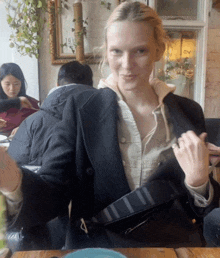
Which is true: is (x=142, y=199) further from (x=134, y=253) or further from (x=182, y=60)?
(x=182, y=60)

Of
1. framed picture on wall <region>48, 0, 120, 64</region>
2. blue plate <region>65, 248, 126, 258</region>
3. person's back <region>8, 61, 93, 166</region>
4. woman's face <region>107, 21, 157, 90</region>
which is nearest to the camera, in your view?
blue plate <region>65, 248, 126, 258</region>

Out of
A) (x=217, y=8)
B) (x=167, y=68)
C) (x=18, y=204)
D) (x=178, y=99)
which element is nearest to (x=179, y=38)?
(x=167, y=68)

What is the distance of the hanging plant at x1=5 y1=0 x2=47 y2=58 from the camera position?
47 centimetres

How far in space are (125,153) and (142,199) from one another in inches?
2.7

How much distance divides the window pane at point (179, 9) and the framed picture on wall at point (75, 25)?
411 millimetres

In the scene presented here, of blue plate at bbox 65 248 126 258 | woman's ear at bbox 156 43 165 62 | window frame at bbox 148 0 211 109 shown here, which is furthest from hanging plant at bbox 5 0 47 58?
window frame at bbox 148 0 211 109

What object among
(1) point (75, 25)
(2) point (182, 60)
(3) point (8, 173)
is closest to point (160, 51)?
(3) point (8, 173)

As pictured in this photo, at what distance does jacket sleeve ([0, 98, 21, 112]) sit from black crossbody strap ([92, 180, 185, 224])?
22 centimetres

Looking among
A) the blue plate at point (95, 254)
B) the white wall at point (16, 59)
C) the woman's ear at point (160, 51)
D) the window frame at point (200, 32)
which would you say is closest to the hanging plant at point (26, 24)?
the white wall at point (16, 59)

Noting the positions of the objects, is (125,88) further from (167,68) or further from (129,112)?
(167,68)

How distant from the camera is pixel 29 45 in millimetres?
540

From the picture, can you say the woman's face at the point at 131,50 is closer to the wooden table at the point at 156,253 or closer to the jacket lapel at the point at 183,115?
the jacket lapel at the point at 183,115

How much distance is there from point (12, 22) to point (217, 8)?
1.28m

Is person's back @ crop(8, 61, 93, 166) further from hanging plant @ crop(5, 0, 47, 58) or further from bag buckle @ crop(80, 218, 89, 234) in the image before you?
bag buckle @ crop(80, 218, 89, 234)
